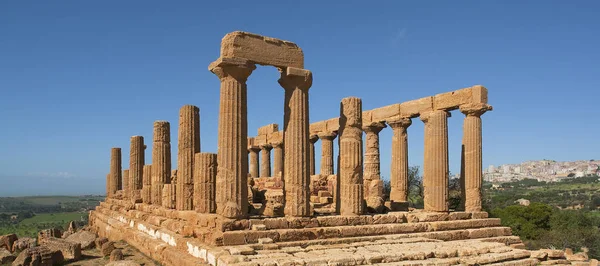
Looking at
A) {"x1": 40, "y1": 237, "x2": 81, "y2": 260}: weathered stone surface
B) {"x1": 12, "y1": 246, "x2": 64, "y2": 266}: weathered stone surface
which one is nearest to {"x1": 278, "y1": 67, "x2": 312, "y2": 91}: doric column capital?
{"x1": 12, "y1": 246, "x2": 64, "y2": 266}: weathered stone surface

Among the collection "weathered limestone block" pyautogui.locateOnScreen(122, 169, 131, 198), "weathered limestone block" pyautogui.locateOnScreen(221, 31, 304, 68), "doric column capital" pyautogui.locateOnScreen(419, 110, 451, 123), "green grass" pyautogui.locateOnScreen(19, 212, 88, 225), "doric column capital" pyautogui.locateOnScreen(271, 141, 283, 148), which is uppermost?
"weathered limestone block" pyautogui.locateOnScreen(221, 31, 304, 68)

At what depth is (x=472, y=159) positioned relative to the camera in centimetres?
2061

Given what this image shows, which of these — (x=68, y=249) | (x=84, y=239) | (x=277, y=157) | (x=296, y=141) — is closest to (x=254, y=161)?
(x=277, y=157)

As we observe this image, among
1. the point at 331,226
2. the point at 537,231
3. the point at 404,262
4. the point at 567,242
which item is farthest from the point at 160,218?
the point at 537,231

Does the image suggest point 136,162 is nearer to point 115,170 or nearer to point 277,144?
point 115,170

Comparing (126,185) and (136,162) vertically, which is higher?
(136,162)

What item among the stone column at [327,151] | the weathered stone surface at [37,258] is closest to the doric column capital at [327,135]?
the stone column at [327,151]

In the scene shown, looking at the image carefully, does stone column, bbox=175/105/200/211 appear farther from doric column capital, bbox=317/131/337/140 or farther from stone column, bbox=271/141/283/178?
stone column, bbox=271/141/283/178

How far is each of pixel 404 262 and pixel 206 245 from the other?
Answer: 524 centimetres

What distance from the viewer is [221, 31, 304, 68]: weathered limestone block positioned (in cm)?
1483

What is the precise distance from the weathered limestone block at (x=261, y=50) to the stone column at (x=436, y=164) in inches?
273

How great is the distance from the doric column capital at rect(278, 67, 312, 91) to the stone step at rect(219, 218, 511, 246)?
4396mm

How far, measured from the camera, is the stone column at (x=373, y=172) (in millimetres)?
19344

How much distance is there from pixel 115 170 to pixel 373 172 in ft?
62.0
